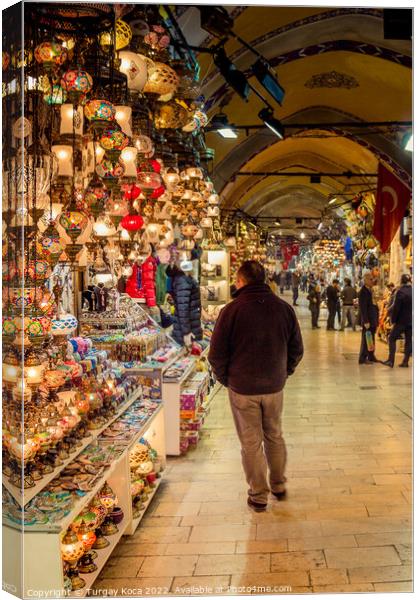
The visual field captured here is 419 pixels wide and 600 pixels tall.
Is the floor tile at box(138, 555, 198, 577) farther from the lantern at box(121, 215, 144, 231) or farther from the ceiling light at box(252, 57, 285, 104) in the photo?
the ceiling light at box(252, 57, 285, 104)

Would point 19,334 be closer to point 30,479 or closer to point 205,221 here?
point 30,479

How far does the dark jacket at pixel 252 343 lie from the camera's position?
3.97 m

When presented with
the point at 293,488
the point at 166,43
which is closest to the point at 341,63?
the point at 166,43

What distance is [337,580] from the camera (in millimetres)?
3148

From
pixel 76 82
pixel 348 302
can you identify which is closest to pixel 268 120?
pixel 76 82

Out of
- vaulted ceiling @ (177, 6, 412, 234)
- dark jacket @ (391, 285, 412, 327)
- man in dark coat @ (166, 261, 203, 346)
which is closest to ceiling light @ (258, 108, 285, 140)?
vaulted ceiling @ (177, 6, 412, 234)

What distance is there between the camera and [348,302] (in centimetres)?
1525

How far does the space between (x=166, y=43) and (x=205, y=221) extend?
4847 mm

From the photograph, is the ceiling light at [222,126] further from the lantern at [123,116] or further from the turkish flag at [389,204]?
the turkish flag at [389,204]

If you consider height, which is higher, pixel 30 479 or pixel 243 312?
pixel 243 312

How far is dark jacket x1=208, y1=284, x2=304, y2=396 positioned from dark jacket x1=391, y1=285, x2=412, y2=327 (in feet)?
19.1

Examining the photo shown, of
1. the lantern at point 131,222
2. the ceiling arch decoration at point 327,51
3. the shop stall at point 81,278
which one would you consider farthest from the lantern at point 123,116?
the ceiling arch decoration at point 327,51

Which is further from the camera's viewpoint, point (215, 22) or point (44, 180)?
point (215, 22)

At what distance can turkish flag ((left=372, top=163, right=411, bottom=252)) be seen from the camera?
11.0m
